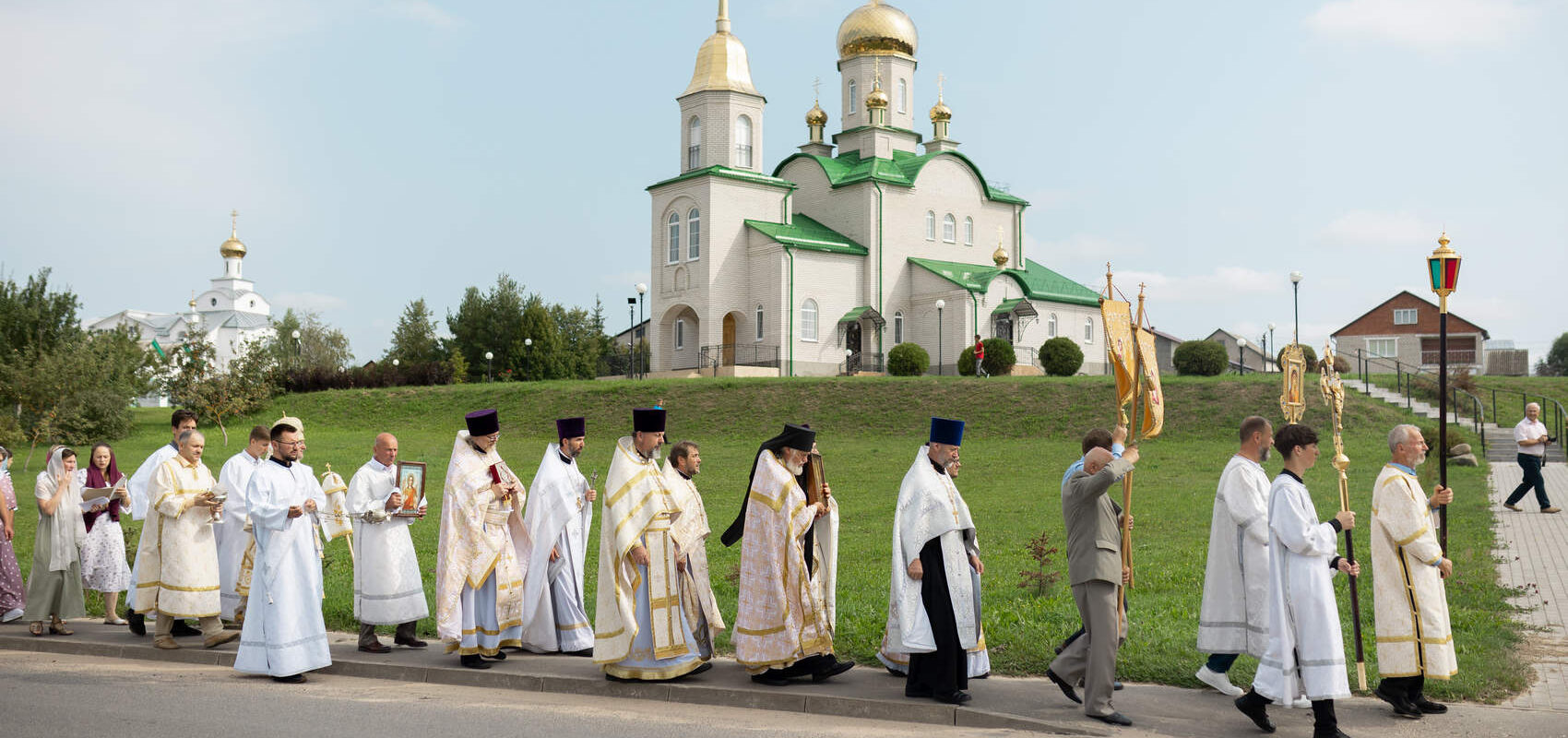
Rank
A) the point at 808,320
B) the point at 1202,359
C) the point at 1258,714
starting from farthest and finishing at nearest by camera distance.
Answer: the point at 808,320
the point at 1202,359
the point at 1258,714

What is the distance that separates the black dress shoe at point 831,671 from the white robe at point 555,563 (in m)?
2.18

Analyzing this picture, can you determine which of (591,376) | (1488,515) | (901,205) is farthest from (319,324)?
(1488,515)

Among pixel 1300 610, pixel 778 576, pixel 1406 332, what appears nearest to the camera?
pixel 1300 610

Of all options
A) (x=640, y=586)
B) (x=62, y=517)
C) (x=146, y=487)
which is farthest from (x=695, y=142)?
(x=640, y=586)

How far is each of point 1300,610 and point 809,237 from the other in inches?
1521

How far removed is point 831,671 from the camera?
8094 millimetres

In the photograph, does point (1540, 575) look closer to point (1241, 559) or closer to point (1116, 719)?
point (1241, 559)

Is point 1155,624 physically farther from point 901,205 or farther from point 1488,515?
point 901,205

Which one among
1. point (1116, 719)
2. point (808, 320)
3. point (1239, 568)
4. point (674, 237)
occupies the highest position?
point (674, 237)

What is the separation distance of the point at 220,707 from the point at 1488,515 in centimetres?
1556

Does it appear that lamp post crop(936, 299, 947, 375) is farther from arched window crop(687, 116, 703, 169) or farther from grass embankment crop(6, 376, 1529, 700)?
arched window crop(687, 116, 703, 169)

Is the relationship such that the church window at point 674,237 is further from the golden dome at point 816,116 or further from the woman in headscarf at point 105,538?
the woman in headscarf at point 105,538

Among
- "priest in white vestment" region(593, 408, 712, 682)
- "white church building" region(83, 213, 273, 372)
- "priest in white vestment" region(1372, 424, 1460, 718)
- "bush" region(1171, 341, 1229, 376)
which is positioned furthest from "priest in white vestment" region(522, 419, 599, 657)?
"white church building" region(83, 213, 273, 372)

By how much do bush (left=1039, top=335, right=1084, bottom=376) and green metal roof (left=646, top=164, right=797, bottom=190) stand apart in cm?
1255
